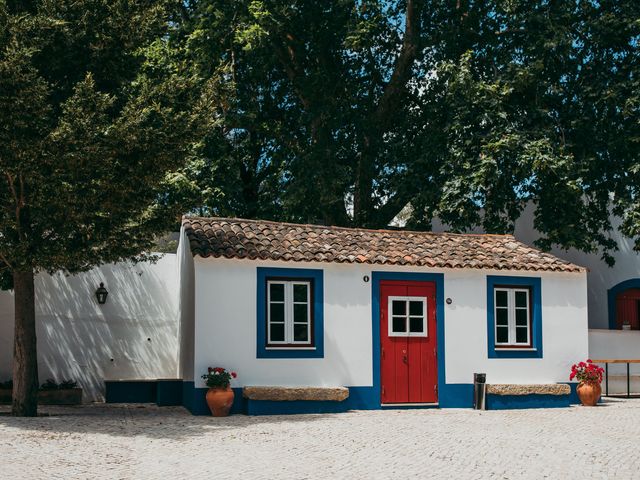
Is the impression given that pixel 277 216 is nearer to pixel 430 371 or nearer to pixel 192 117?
pixel 430 371

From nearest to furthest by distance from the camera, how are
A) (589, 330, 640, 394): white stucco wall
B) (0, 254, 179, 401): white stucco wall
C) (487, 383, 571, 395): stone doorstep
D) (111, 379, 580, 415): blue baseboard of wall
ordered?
1. (111, 379, 580, 415): blue baseboard of wall
2. (487, 383, 571, 395): stone doorstep
3. (0, 254, 179, 401): white stucco wall
4. (589, 330, 640, 394): white stucco wall

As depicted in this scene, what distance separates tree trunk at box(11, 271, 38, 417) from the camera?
15336mm

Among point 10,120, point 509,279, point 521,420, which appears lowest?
point 521,420

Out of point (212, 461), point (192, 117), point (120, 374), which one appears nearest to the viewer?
point (212, 461)

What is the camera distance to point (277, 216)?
25953 millimetres

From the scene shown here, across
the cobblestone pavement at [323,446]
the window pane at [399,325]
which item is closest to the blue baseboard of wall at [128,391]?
the cobblestone pavement at [323,446]

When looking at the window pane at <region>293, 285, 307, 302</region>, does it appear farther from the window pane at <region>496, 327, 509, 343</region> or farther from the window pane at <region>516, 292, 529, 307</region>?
the window pane at <region>516, 292, 529, 307</region>

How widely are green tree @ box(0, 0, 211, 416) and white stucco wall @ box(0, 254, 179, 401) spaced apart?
15.3 feet

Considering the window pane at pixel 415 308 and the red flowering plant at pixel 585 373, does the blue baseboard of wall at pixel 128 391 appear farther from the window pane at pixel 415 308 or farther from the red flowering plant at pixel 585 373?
the red flowering plant at pixel 585 373

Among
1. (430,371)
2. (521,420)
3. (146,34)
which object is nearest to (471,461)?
(521,420)

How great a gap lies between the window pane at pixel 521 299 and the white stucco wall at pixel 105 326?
8.87 m

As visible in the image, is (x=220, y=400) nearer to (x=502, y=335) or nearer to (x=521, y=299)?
(x=502, y=335)

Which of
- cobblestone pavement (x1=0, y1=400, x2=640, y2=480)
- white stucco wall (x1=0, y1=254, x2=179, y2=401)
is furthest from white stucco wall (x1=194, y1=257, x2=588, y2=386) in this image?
white stucco wall (x1=0, y1=254, x2=179, y2=401)

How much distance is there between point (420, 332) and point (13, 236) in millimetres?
8319
